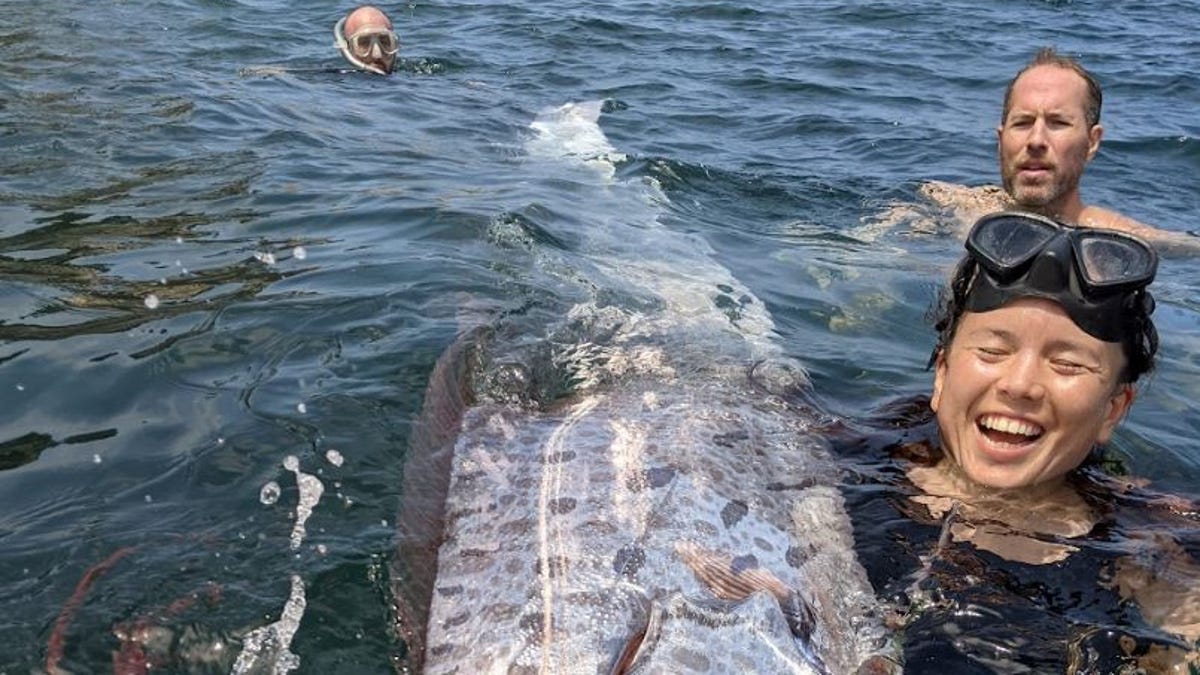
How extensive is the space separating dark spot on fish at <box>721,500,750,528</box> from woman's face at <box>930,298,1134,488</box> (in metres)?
0.82

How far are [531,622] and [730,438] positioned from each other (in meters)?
1.30

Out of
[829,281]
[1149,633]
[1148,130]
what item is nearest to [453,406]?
[1149,633]

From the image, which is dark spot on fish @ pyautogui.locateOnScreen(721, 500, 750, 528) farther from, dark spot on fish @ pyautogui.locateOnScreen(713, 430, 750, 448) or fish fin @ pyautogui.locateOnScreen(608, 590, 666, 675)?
fish fin @ pyautogui.locateOnScreen(608, 590, 666, 675)

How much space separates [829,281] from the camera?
245 inches

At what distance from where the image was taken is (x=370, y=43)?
36.8 feet

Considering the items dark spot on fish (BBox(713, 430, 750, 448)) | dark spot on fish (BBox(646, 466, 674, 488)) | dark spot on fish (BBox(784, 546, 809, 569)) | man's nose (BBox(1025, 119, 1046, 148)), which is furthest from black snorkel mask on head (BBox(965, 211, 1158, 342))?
man's nose (BBox(1025, 119, 1046, 148))

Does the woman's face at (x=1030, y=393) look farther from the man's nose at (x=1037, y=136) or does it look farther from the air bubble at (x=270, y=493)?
the man's nose at (x=1037, y=136)

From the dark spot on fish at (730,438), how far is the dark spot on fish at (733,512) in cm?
40

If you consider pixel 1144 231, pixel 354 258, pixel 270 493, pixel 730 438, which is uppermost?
pixel 730 438

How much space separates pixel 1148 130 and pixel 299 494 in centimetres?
885

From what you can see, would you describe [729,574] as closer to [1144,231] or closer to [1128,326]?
[1128,326]

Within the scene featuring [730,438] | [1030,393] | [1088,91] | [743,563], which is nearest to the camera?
[743,563]

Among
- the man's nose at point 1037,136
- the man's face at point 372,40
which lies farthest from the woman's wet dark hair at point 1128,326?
the man's face at point 372,40

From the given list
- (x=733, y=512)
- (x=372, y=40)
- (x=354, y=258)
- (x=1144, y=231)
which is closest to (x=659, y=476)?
(x=733, y=512)
